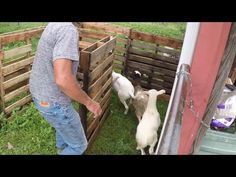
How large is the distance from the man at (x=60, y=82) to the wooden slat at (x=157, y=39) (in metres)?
3.24

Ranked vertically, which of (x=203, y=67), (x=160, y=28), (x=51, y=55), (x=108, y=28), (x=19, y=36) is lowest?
(x=160, y=28)

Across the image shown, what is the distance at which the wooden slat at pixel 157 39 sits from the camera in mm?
5816

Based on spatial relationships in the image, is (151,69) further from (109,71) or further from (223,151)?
(223,151)

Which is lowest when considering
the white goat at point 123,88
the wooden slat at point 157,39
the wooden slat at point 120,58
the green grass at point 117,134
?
the green grass at point 117,134

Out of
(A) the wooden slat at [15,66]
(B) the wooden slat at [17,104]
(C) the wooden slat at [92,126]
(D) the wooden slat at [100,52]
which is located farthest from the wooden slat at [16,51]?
(C) the wooden slat at [92,126]

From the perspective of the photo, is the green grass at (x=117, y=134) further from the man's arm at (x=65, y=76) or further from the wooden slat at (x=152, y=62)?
the man's arm at (x=65, y=76)

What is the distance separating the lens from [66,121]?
3027 millimetres

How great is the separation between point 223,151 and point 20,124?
Answer: 3266 millimetres

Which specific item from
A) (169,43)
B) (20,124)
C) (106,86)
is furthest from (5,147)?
(169,43)

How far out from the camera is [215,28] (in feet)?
5.85

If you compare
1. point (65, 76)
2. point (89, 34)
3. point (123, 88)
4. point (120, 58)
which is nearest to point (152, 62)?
point (120, 58)

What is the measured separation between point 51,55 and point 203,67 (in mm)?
1408

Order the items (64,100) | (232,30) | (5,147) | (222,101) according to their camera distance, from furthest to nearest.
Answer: (5,147)
(222,101)
(64,100)
(232,30)

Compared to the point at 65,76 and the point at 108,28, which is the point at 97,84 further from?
the point at 108,28
